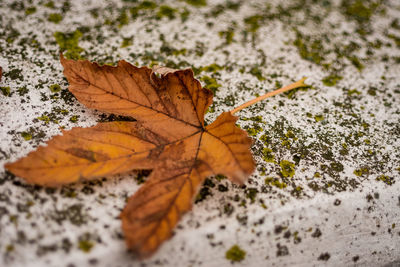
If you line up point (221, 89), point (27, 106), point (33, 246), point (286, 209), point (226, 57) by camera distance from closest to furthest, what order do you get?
point (33, 246)
point (286, 209)
point (27, 106)
point (221, 89)
point (226, 57)

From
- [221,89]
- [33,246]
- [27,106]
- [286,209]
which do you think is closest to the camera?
[33,246]

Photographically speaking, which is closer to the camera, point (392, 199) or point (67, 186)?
point (67, 186)

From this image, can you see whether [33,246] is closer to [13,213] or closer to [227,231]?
[13,213]

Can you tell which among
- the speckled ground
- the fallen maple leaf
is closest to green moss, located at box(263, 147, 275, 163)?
the speckled ground

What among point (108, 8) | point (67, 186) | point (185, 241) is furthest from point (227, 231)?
point (108, 8)

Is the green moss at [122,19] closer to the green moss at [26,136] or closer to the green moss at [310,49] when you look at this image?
the green moss at [26,136]

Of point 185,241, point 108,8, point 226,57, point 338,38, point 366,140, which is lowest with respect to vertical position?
point 185,241

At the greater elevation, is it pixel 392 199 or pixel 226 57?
pixel 226 57
